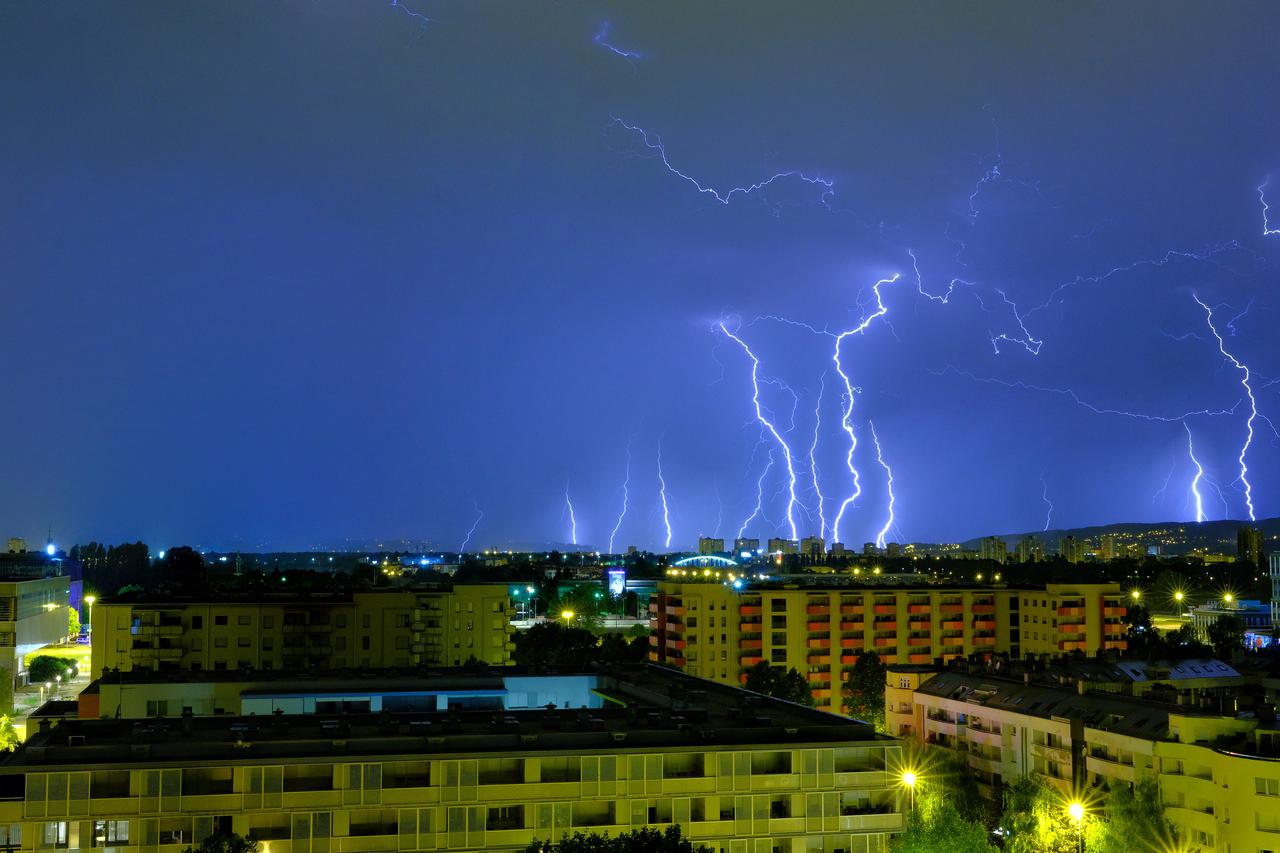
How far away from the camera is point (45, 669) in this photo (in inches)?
1978

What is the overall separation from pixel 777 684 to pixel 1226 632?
37.5 meters

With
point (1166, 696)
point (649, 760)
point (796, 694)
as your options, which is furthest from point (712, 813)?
point (796, 694)

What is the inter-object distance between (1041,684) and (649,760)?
17839 mm

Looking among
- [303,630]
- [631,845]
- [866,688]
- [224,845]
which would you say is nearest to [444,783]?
[224,845]

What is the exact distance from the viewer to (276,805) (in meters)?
17.2

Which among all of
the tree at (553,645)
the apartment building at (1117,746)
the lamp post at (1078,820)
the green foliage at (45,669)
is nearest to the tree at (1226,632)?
the apartment building at (1117,746)

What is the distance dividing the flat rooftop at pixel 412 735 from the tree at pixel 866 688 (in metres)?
22.6

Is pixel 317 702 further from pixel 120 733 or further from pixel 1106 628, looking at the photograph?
pixel 1106 628

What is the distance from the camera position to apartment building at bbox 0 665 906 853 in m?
16.8

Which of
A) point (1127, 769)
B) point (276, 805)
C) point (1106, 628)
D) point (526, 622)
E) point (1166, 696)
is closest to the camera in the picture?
point (276, 805)

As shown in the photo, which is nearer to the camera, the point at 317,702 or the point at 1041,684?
the point at 317,702

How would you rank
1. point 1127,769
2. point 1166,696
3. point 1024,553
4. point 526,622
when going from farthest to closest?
1. point 1024,553
2. point 526,622
3. point 1166,696
4. point 1127,769

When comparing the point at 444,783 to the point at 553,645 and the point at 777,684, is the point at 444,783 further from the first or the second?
the point at 553,645

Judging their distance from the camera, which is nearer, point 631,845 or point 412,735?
point 631,845
